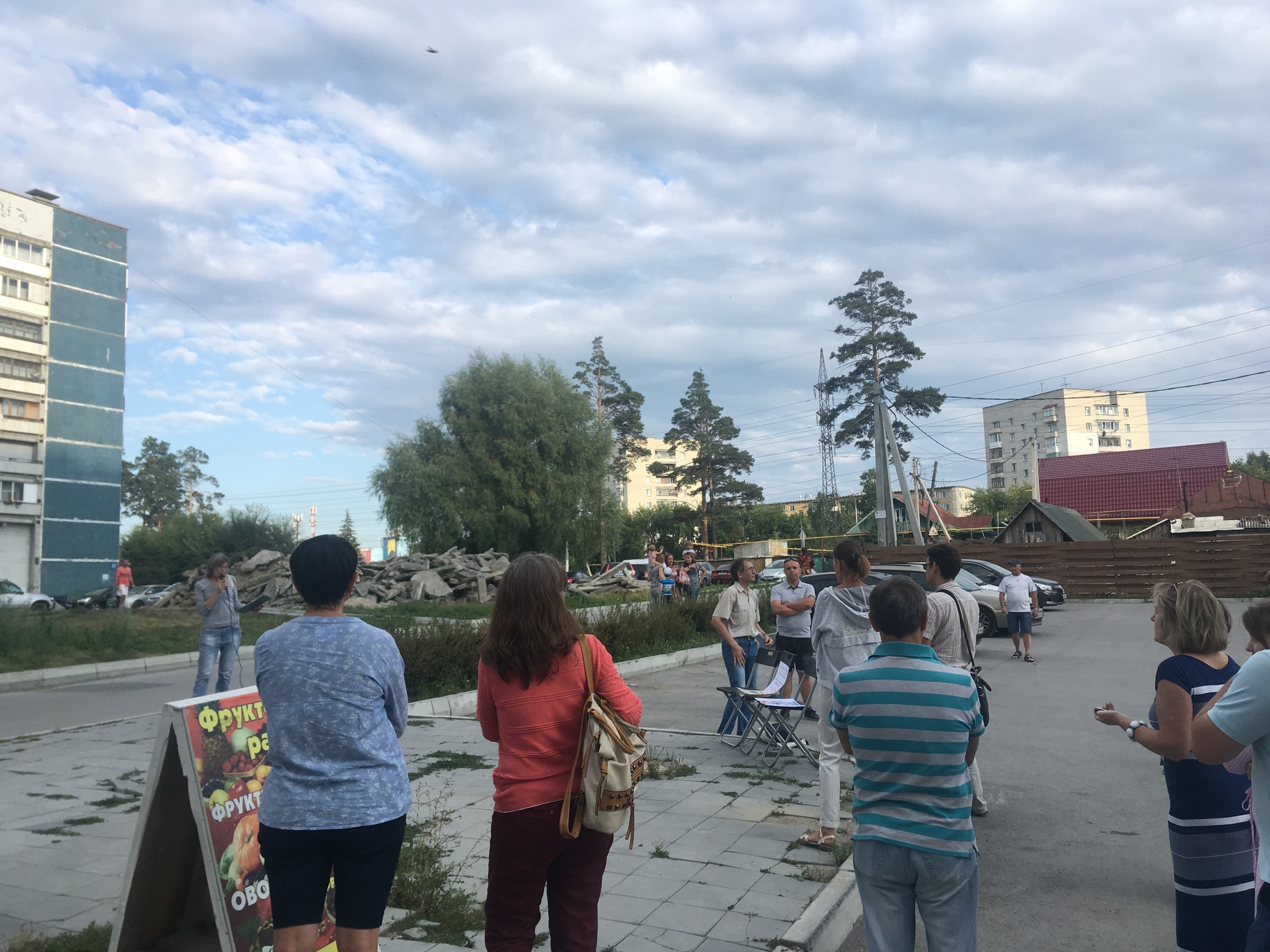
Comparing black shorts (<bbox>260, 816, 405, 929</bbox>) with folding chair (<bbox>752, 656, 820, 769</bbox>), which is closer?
black shorts (<bbox>260, 816, 405, 929</bbox>)

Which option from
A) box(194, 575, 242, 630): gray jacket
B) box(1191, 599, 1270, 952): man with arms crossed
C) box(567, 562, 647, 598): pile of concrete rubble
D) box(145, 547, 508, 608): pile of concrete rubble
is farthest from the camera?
box(567, 562, 647, 598): pile of concrete rubble

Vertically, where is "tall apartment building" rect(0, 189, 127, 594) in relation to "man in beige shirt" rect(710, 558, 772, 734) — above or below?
above

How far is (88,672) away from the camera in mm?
Result: 14820

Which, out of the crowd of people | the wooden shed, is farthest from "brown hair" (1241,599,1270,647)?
the wooden shed

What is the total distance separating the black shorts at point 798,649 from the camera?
28.6ft

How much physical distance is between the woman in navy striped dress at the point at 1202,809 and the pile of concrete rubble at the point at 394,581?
24.7 metres

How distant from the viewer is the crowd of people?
2.76 metres

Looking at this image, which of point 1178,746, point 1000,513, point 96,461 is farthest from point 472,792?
point 1000,513

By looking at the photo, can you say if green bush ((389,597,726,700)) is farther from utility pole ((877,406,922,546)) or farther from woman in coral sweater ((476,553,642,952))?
utility pole ((877,406,922,546))

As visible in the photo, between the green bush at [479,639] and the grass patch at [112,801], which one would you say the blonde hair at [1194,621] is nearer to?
the green bush at [479,639]

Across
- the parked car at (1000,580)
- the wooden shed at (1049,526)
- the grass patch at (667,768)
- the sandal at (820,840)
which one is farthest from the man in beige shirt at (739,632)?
the wooden shed at (1049,526)

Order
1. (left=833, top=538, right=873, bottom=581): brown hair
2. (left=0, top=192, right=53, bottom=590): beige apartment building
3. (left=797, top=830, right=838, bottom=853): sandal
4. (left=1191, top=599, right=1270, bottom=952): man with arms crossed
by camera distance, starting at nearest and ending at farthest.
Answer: (left=1191, top=599, right=1270, bottom=952): man with arms crossed
(left=797, top=830, right=838, bottom=853): sandal
(left=833, top=538, right=873, bottom=581): brown hair
(left=0, top=192, right=53, bottom=590): beige apartment building

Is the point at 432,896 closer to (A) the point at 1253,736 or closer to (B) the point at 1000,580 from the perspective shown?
(A) the point at 1253,736

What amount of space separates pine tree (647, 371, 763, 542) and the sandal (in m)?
67.5
